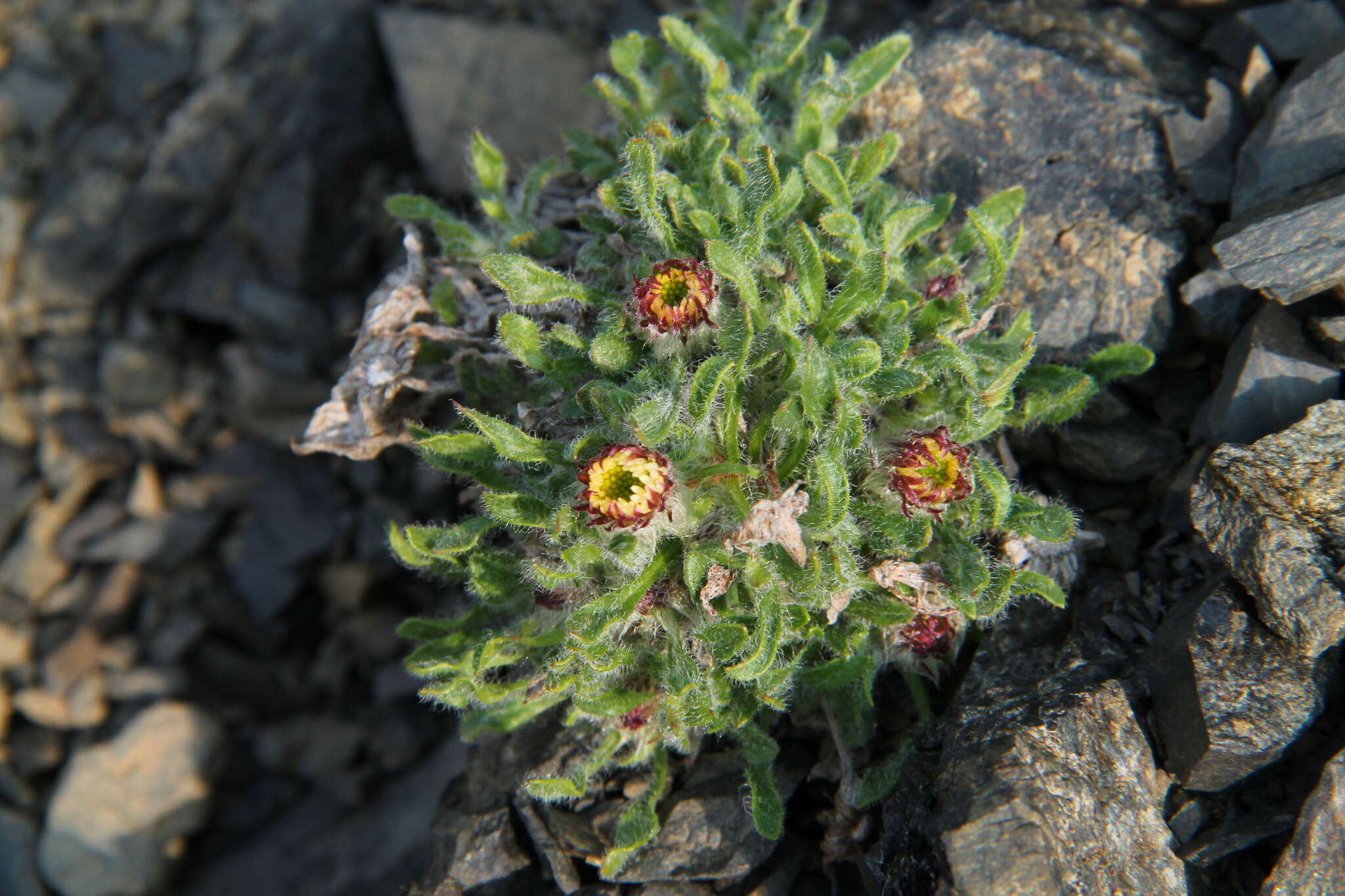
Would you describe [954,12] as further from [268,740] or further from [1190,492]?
[268,740]

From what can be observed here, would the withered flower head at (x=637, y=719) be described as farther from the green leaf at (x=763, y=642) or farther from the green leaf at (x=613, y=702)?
the green leaf at (x=763, y=642)

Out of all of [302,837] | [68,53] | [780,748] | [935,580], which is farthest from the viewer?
[68,53]

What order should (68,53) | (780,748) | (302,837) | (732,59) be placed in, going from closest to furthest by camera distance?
(780,748), (732,59), (302,837), (68,53)

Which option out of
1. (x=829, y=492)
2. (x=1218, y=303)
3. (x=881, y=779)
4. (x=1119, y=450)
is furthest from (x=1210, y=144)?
(x=881, y=779)

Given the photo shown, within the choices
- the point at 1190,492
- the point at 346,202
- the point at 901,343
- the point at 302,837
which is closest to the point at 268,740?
the point at 302,837

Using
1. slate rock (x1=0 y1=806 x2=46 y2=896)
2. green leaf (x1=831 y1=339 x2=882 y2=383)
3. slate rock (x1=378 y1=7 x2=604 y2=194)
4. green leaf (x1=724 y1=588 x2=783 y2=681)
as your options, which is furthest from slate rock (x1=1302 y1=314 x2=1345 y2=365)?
slate rock (x1=0 y1=806 x2=46 y2=896)

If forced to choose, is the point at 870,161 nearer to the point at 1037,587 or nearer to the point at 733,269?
the point at 733,269

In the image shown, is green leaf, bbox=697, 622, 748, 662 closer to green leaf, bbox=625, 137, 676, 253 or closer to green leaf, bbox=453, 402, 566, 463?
green leaf, bbox=453, 402, 566, 463

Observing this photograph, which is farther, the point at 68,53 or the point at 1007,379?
the point at 68,53
